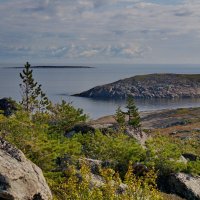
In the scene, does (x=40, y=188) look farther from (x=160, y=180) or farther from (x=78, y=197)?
(x=160, y=180)

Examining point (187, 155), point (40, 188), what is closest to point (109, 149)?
point (187, 155)

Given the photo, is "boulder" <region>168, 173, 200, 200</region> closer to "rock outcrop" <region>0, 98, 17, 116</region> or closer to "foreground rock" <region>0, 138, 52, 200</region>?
"foreground rock" <region>0, 138, 52, 200</region>

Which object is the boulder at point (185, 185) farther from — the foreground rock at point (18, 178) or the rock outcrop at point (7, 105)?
the rock outcrop at point (7, 105)

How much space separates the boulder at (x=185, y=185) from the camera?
2392cm

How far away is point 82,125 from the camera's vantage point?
3484 cm

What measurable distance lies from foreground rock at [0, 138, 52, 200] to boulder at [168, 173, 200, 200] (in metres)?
11.0

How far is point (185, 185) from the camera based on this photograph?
24234 mm

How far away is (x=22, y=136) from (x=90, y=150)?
22.1 feet

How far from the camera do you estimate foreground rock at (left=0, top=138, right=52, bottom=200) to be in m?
13.9

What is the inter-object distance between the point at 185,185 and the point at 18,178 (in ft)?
41.4

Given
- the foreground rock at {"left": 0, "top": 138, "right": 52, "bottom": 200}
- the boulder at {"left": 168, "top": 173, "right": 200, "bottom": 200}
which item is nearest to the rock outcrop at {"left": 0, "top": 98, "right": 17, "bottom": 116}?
the boulder at {"left": 168, "top": 173, "right": 200, "bottom": 200}

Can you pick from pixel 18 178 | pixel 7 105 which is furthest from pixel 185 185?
pixel 7 105

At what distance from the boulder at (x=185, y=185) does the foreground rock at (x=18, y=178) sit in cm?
1099

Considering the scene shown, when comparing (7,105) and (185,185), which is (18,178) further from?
(7,105)
